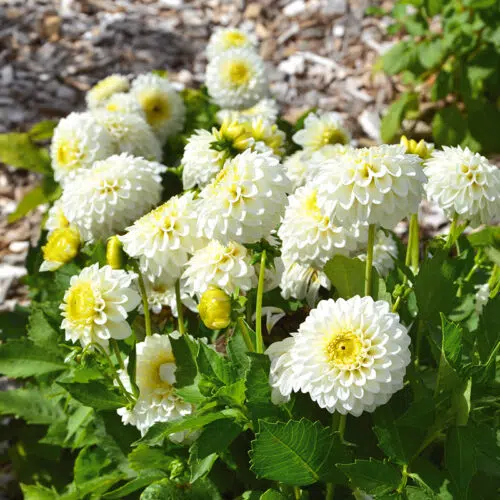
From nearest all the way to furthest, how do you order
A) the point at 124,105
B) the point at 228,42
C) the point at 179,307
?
the point at 179,307 < the point at 124,105 < the point at 228,42

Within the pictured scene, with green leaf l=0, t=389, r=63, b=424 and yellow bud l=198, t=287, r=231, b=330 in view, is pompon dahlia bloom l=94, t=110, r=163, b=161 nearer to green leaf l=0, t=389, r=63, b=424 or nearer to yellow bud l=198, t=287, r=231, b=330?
green leaf l=0, t=389, r=63, b=424

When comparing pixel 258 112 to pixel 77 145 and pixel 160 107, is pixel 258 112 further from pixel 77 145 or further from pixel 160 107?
pixel 77 145

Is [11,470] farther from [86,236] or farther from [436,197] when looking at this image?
[436,197]

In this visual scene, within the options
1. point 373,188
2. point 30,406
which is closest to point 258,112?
point 30,406

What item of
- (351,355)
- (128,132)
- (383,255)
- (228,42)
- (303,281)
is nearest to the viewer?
(351,355)

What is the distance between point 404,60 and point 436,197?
1.82m

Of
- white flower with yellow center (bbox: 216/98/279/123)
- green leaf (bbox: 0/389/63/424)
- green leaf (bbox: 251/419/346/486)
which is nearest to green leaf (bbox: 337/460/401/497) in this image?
green leaf (bbox: 251/419/346/486)

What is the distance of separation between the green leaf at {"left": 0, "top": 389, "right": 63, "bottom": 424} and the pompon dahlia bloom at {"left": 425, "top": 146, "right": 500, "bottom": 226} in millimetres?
1050

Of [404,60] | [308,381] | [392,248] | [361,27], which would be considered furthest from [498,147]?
[308,381]

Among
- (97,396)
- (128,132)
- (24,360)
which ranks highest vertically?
(128,132)

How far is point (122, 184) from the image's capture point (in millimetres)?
1561

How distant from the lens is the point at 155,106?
2447 mm

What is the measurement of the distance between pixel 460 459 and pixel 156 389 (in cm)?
54

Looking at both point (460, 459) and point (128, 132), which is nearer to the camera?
point (460, 459)
